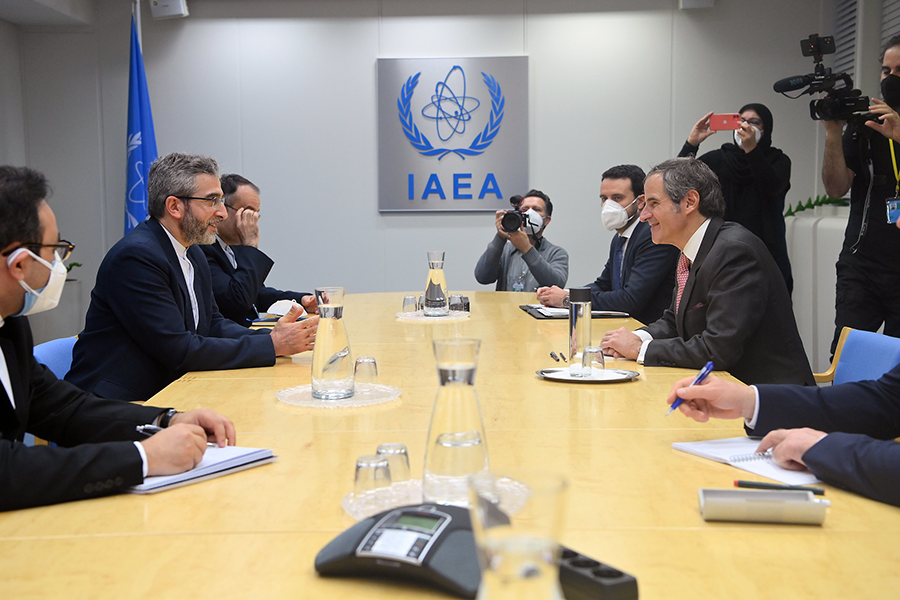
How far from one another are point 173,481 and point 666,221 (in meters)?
1.96

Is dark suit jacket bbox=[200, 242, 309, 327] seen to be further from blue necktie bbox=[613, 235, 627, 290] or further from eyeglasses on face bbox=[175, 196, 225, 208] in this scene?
blue necktie bbox=[613, 235, 627, 290]

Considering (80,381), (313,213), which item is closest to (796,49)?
(313,213)

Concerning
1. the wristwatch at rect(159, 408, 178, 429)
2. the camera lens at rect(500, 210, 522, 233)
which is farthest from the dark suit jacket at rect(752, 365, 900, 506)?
the camera lens at rect(500, 210, 522, 233)

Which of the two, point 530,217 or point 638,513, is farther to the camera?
point 530,217

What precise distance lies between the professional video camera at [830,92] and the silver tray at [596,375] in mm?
2144

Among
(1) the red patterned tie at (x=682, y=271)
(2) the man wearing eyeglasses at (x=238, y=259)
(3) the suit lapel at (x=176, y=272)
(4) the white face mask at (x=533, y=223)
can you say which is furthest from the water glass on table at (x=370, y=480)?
(4) the white face mask at (x=533, y=223)

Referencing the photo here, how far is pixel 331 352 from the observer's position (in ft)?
5.95

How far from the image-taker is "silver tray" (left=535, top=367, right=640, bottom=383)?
2049mm

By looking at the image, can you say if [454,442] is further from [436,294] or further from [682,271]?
[436,294]

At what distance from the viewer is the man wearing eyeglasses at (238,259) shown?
3580mm

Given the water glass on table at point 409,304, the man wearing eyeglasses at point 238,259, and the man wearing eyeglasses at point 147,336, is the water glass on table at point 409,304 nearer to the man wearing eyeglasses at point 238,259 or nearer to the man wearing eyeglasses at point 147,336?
the man wearing eyeglasses at point 238,259

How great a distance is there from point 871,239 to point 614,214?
116 centimetres

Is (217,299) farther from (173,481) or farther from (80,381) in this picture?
(173,481)

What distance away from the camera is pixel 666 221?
2727mm
